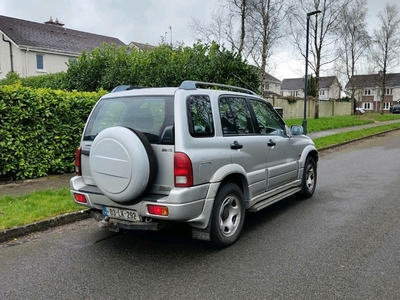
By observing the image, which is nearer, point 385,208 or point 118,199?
point 118,199

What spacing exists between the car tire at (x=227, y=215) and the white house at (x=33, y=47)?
27756 millimetres

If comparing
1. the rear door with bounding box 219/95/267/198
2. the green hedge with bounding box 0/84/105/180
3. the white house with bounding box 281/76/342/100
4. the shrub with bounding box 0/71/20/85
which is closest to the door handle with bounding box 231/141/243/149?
the rear door with bounding box 219/95/267/198

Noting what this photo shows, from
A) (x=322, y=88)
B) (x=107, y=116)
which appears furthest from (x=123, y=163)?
(x=322, y=88)

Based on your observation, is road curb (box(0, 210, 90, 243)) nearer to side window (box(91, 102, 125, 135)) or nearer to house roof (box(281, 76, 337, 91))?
side window (box(91, 102, 125, 135))

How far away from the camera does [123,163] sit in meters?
3.65

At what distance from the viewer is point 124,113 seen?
168 inches

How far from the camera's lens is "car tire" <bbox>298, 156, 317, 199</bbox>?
6.37 metres

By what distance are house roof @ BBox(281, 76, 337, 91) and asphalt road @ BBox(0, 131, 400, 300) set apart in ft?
254

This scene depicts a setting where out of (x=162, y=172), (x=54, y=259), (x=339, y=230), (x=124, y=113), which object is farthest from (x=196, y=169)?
(x=339, y=230)

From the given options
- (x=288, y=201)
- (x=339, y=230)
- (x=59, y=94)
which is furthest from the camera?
(x=59, y=94)

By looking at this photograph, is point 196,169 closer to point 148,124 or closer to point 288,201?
point 148,124

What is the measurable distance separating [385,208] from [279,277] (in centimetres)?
323

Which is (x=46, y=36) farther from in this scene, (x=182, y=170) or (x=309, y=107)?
(x=182, y=170)

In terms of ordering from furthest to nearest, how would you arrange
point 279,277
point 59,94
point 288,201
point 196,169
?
point 59,94 → point 288,201 → point 196,169 → point 279,277
